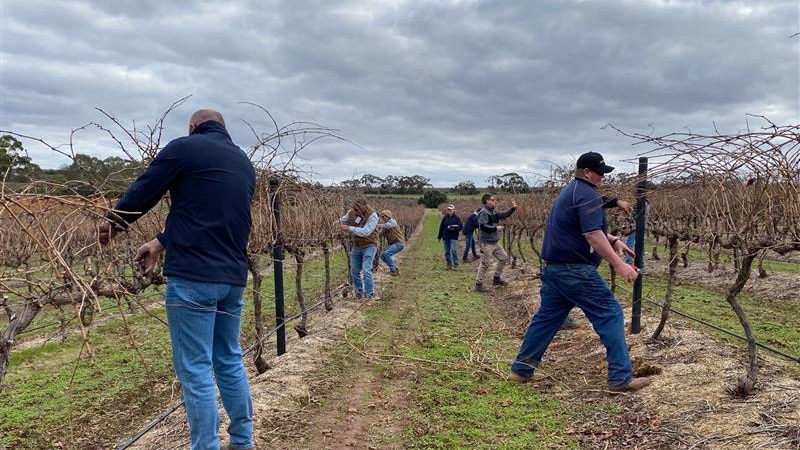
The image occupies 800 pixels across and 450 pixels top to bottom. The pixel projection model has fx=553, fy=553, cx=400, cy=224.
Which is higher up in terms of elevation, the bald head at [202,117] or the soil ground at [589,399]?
the bald head at [202,117]

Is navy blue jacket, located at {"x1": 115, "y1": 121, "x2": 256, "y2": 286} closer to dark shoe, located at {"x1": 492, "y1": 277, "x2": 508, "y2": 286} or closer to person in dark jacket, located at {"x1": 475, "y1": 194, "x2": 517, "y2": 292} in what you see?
person in dark jacket, located at {"x1": 475, "y1": 194, "x2": 517, "y2": 292}

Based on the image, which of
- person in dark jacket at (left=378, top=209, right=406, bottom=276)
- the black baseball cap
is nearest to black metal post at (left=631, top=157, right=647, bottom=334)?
the black baseball cap

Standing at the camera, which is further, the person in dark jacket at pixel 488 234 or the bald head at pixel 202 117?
the person in dark jacket at pixel 488 234

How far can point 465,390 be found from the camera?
509 centimetres

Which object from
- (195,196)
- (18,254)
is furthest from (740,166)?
(18,254)

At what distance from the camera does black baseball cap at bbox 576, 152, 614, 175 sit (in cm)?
481

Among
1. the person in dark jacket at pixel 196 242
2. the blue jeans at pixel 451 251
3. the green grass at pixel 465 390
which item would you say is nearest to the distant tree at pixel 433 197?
the blue jeans at pixel 451 251

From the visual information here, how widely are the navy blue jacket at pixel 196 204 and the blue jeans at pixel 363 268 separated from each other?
6634mm

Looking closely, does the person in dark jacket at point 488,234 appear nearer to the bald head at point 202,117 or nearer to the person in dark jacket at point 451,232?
the person in dark jacket at point 451,232

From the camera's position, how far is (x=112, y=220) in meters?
2.80

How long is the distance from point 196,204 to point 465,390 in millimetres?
3141

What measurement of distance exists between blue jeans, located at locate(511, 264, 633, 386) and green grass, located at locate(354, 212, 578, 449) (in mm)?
628

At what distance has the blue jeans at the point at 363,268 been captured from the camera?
988 cm

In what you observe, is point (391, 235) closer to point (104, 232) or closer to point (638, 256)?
point (638, 256)
